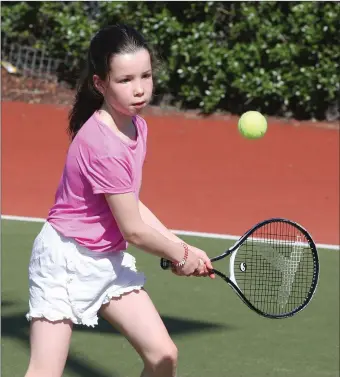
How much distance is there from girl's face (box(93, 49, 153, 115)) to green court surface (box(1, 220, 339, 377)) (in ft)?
6.60

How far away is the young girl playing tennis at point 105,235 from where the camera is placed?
12.6ft

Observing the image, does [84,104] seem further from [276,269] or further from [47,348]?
[276,269]

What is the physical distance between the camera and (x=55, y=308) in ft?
12.9

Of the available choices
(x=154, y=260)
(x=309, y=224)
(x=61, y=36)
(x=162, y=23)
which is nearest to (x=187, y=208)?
(x=309, y=224)

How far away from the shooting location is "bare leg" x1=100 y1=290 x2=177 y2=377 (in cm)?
401

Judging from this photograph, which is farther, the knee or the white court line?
the white court line

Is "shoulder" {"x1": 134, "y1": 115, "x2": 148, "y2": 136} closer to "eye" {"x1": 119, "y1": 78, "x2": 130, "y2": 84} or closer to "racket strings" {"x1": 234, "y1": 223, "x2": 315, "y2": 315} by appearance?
"eye" {"x1": 119, "y1": 78, "x2": 130, "y2": 84}

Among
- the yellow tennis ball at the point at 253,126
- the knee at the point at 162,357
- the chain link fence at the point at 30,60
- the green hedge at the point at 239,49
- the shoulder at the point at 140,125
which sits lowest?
the chain link fence at the point at 30,60

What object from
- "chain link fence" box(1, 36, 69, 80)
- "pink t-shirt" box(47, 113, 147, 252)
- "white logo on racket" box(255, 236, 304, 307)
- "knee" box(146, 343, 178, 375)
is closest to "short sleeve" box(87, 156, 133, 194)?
"pink t-shirt" box(47, 113, 147, 252)

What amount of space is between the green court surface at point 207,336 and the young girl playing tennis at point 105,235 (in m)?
1.47

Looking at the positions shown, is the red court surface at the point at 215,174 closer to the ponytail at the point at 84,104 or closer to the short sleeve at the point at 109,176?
the ponytail at the point at 84,104

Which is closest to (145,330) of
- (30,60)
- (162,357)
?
(162,357)

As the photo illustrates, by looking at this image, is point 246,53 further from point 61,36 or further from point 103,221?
point 103,221

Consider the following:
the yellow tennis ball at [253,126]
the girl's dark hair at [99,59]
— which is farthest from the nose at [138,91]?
the yellow tennis ball at [253,126]
